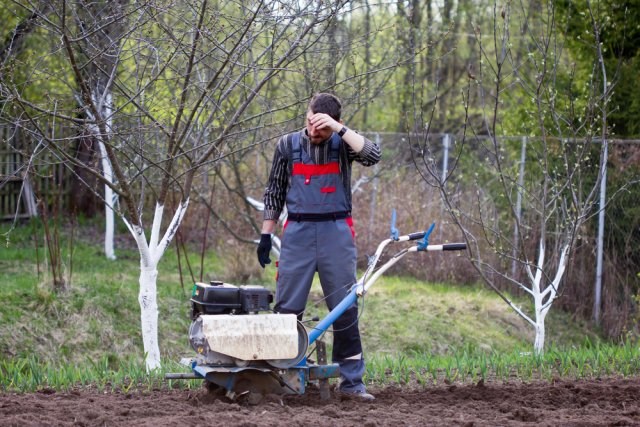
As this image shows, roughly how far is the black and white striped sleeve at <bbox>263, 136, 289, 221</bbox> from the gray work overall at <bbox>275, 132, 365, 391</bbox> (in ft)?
0.30

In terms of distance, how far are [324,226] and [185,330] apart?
4.68 meters

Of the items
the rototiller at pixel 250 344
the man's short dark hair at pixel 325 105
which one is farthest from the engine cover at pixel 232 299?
the man's short dark hair at pixel 325 105

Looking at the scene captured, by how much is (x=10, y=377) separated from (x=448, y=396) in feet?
9.83

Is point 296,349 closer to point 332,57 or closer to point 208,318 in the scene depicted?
point 208,318

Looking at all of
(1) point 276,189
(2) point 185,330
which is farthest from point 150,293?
(2) point 185,330

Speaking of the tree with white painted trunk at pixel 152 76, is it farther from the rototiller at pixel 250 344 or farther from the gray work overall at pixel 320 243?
the rototiller at pixel 250 344

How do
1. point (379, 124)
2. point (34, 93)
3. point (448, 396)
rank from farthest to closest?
point (379, 124) < point (34, 93) < point (448, 396)

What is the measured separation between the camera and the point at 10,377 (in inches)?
259

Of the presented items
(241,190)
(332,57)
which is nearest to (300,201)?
(332,57)

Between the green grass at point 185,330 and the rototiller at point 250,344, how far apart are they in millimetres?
997

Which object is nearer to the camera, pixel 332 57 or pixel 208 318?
pixel 208 318

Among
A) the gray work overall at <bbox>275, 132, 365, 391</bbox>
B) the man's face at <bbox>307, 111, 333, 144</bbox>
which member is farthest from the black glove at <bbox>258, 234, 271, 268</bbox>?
the man's face at <bbox>307, 111, 333, 144</bbox>

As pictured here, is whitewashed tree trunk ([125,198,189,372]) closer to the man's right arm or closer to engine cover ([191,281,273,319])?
the man's right arm

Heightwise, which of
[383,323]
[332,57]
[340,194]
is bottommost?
[383,323]
